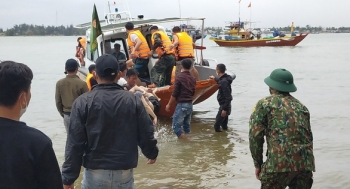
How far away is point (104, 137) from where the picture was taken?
3.57 m

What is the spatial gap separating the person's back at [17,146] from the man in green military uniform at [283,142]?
6.91 ft

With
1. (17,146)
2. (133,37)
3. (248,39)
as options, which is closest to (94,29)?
(133,37)

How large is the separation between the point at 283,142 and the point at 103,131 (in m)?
1.49

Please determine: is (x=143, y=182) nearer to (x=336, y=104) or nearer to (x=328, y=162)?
(x=328, y=162)

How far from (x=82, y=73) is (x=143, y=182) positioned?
5589mm

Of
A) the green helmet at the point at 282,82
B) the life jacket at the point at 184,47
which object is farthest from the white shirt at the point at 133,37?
the green helmet at the point at 282,82

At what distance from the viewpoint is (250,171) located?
737cm

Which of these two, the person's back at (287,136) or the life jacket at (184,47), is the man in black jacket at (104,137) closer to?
the person's back at (287,136)

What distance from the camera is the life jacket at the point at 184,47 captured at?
415 inches

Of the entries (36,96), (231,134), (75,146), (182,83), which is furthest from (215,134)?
(36,96)

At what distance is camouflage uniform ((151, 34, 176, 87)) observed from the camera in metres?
10.3

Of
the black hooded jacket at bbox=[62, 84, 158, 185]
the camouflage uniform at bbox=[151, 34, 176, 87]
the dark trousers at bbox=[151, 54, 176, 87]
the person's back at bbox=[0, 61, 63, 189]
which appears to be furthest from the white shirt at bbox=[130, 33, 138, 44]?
the person's back at bbox=[0, 61, 63, 189]

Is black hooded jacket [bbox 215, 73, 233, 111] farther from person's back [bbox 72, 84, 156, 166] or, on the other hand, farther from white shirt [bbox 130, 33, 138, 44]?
person's back [bbox 72, 84, 156, 166]

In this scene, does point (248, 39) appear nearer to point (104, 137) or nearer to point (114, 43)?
point (114, 43)
